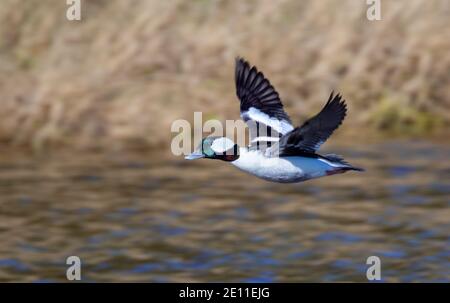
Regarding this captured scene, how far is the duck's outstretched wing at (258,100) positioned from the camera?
8.02 m

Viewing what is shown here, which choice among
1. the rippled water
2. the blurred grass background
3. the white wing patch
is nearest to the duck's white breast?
the white wing patch

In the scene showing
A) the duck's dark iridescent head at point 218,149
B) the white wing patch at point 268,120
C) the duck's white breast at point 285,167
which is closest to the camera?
the duck's white breast at point 285,167

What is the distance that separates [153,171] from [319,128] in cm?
587

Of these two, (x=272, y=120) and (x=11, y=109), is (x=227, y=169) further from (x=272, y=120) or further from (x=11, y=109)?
(x=272, y=120)

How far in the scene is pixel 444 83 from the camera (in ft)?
45.6

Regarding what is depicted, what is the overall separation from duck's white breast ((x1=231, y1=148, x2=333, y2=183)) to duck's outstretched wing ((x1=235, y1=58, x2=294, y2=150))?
646 mm

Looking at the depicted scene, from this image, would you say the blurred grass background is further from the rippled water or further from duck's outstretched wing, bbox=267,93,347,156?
duck's outstretched wing, bbox=267,93,347,156

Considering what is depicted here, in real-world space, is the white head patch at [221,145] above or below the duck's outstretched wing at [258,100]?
below

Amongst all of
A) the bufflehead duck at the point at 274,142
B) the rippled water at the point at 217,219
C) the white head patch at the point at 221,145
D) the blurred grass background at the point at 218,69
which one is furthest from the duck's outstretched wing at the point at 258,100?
the blurred grass background at the point at 218,69

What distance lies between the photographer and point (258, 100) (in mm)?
8109

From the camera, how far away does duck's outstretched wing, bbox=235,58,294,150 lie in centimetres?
802

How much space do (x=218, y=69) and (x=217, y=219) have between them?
303 centimetres

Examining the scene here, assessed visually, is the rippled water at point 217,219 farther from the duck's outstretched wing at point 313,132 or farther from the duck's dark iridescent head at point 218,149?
the duck's outstretched wing at point 313,132

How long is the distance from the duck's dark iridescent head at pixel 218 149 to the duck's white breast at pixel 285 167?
14cm
